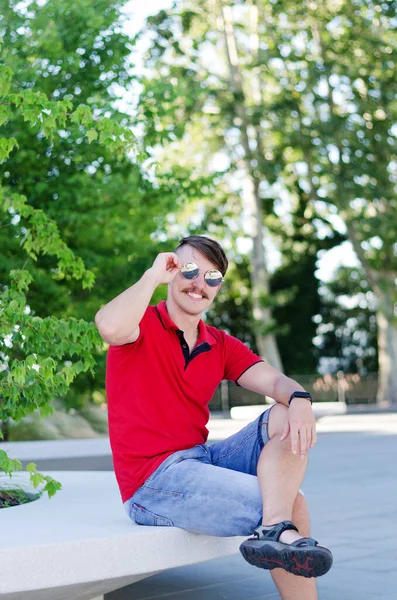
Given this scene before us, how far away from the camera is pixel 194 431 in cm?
430

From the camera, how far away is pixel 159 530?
405 centimetres

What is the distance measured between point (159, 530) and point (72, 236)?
10.2 meters

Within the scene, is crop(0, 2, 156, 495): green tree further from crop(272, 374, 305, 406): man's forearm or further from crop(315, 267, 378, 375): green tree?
crop(315, 267, 378, 375): green tree

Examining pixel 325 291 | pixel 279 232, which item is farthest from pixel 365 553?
pixel 325 291

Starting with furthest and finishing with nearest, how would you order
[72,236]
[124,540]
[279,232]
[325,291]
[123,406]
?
1. [325,291]
2. [279,232]
3. [72,236]
4. [123,406]
5. [124,540]

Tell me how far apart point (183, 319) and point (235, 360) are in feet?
1.18

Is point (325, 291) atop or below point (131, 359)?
below

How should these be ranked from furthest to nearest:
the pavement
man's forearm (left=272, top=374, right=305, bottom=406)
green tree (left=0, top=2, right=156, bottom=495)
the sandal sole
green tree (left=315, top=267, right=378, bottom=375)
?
green tree (left=315, top=267, right=378, bottom=375), green tree (left=0, top=2, right=156, bottom=495), the pavement, man's forearm (left=272, top=374, right=305, bottom=406), the sandal sole

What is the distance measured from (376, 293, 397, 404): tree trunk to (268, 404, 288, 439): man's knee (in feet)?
101

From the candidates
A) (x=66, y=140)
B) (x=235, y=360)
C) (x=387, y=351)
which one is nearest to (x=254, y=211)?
(x=387, y=351)

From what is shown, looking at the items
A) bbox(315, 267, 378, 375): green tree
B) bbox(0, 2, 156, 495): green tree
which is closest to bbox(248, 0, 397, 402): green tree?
bbox(315, 267, 378, 375): green tree

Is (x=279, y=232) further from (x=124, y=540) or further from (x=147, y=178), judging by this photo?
(x=124, y=540)

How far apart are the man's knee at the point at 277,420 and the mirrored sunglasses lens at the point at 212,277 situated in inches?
23.6

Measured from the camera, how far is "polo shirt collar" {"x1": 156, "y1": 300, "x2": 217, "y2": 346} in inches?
171
